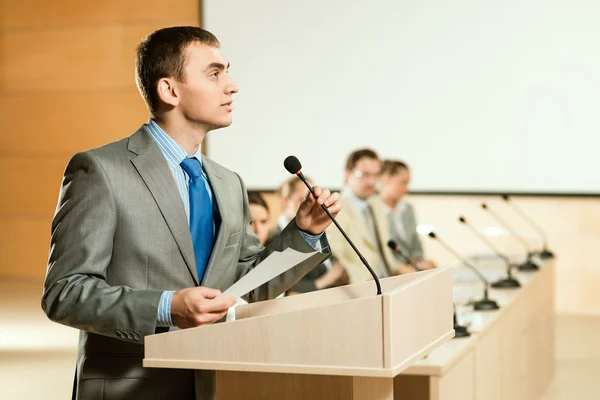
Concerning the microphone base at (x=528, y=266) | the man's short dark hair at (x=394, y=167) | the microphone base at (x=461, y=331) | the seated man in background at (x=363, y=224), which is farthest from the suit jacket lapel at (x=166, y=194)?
the man's short dark hair at (x=394, y=167)

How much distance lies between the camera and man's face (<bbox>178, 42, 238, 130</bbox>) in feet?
6.82

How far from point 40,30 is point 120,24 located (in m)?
1.07

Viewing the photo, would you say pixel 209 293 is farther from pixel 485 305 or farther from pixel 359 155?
pixel 359 155

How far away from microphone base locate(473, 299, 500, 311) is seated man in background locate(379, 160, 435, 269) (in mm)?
2272

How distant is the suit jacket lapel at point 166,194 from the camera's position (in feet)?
6.57

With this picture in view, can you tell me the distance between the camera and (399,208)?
7059 mm

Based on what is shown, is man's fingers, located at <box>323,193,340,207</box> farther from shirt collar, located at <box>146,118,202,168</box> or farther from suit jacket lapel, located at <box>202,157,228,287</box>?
shirt collar, located at <box>146,118,202,168</box>

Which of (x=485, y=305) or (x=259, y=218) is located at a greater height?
(x=259, y=218)

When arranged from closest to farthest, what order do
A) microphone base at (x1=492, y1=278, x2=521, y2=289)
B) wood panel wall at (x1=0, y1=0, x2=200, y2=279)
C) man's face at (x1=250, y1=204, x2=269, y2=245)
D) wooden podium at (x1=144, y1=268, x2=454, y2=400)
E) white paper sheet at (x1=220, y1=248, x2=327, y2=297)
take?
wooden podium at (x1=144, y1=268, x2=454, y2=400) → white paper sheet at (x1=220, y1=248, x2=327, y2=297) → man's face at (x1=250, y1=204, x2=269, y2=245) → microphone base at (x1=492, y1=278, x2=521, y2=289) → wood panel wall at (x1=0, y1=0, x2=200, y2=279)

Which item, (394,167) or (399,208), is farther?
(399,208)

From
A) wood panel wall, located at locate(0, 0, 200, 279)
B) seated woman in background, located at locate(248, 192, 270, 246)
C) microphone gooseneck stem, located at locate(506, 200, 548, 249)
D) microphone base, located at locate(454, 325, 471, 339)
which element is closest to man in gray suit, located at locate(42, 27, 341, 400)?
microphone base, located at locate(454, 325, 471, 339)

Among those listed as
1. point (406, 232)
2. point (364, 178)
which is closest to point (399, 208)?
point (406, 232)

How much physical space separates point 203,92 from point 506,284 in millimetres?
3545

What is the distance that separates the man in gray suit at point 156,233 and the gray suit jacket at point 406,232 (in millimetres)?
4654
